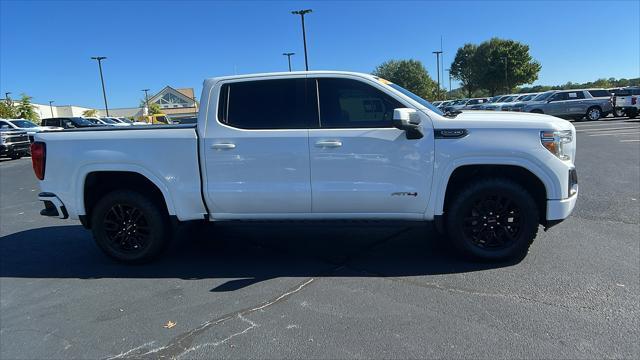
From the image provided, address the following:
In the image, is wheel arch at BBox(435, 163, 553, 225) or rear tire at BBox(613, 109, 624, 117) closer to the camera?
wheel arch at BBox(435, 163, 553, 225)

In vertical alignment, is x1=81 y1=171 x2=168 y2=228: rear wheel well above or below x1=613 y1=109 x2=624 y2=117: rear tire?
above

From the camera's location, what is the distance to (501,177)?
4.29 m

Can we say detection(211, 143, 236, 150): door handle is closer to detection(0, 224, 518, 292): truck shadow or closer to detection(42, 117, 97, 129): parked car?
detection(0, 224, 518, 292): truck shadow

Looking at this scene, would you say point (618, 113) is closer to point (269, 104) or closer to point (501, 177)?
point (501, 177)

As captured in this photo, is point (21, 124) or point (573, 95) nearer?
point (21, 124)

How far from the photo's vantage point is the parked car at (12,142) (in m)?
18.0

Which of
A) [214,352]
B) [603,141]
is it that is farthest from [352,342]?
[603,141]

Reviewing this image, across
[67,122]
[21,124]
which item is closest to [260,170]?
[21,124]

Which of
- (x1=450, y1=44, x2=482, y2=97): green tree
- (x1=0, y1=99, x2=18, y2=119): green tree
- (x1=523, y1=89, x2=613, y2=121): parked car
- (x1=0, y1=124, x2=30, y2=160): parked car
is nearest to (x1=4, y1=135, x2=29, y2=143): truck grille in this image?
(x1=0, y1=124, x2=30, y2=160): parked car

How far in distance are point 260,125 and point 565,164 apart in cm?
298

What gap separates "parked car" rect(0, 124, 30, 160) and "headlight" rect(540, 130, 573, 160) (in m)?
20.7

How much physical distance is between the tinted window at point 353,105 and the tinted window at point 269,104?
0.12m

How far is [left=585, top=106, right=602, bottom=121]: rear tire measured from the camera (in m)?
24.0

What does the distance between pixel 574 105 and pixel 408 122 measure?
24120 mm
